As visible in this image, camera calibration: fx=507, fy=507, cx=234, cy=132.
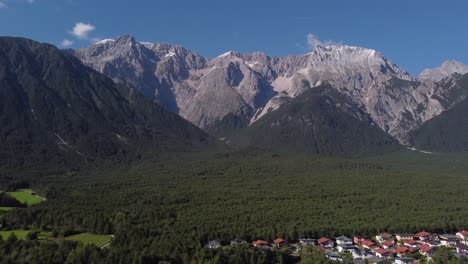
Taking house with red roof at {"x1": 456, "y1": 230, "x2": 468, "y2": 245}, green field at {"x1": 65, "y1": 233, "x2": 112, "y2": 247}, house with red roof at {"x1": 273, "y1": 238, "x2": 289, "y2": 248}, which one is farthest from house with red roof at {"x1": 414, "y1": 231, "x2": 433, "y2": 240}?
green field at {"x1": 65, "y1": 233, "x2": 112, "y2": 247}

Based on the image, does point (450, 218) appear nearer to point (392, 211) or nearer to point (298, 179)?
point (392, 211)

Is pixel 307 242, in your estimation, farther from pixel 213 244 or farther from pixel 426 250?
pixel 426 250

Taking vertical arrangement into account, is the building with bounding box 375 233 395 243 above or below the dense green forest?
below

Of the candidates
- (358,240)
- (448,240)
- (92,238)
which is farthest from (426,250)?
(92,238)

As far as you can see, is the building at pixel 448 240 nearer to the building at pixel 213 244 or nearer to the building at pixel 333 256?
the building at pixel 333 256

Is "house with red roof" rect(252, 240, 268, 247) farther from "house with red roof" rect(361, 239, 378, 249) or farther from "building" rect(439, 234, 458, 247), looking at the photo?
"building" rect(439, 234, 458, 247)

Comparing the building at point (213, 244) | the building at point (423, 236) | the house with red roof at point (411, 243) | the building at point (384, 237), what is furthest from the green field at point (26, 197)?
the building at point (423, 236)
